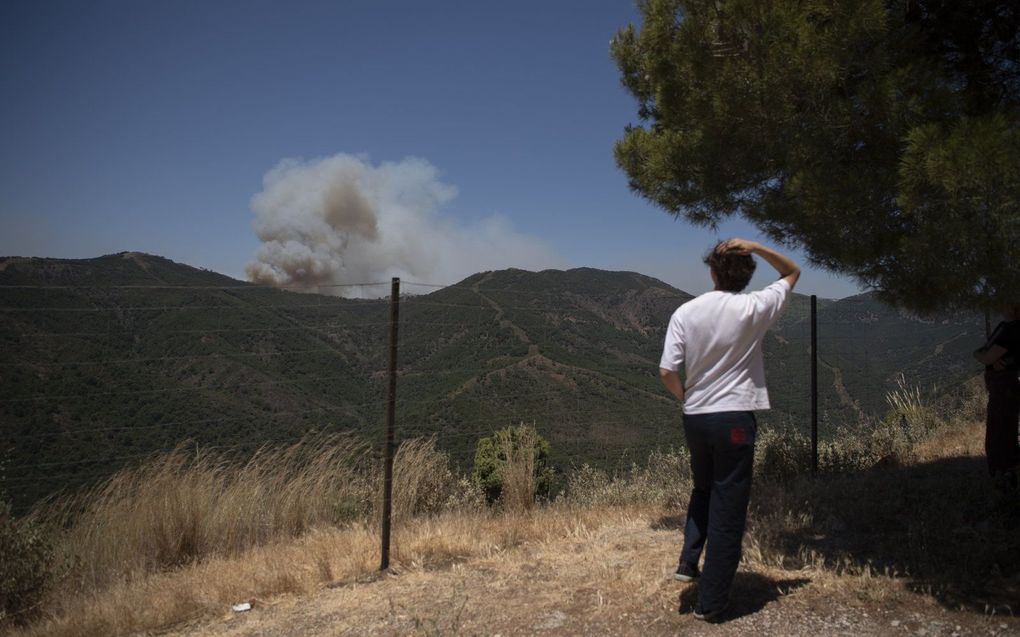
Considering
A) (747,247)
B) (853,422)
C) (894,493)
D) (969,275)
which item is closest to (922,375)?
(853,422)

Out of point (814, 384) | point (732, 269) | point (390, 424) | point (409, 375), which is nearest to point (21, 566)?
point (390, 424)

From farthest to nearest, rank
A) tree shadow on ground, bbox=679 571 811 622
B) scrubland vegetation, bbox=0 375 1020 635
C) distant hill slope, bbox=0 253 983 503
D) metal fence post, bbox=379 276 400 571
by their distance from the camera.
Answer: distant hill slope, bbox=0 253 983 503 < metal fence post, bbox=379 276 400 571 < scrubland vegetation, bbox=0 375 1020 635 < tree shadow on ground, bbox=679 571 811 622

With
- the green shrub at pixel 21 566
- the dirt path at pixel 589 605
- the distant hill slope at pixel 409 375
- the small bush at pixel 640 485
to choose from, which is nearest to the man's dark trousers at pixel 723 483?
the dirt path at pixel 589 605

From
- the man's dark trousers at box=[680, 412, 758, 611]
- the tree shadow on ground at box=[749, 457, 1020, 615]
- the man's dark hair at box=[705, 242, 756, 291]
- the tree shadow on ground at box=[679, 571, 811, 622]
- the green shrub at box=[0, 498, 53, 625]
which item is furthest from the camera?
the green shrub at box=[0, 498, 53, 625]

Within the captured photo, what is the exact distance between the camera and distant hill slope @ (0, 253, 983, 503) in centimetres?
690

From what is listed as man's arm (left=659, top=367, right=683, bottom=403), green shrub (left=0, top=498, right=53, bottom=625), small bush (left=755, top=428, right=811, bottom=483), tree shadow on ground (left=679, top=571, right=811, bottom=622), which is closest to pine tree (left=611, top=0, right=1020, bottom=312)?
man's arm (left=659, top=367, right=683, bottom=403)

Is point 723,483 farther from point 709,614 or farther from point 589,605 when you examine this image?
point 589,605

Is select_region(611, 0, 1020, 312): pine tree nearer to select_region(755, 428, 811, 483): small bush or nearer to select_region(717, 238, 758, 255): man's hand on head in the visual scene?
select_region(717, 238, 758, 255): man's hand on head

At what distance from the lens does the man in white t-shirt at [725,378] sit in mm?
3408

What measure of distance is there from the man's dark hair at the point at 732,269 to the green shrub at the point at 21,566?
5.02 metres

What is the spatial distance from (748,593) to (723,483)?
3.35 ft

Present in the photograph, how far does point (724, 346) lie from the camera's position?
11.2 feet

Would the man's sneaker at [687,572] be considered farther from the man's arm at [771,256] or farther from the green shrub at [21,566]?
the green shrub at [21,566]

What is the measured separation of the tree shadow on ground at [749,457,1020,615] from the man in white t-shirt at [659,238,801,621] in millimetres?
1247
